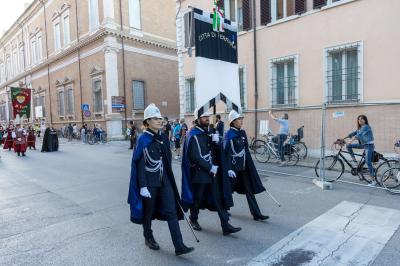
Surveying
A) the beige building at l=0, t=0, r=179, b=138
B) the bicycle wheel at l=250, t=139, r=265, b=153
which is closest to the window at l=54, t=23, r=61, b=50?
the beige building at l=0, t=0, r=179, b=138

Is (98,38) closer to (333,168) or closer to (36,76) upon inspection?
(36,76)

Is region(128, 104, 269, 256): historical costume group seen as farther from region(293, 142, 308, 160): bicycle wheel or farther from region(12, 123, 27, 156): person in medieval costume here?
region(12, 123, 27, 156): person in medieval costume

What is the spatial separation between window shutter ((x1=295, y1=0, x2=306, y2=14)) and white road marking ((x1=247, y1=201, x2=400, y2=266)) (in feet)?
31.5

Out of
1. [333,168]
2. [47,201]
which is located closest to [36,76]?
[47,201]

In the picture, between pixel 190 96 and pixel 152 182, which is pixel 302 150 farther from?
pixel 152 182

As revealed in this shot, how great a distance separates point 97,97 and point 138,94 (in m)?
3.47

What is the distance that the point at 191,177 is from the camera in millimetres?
4656

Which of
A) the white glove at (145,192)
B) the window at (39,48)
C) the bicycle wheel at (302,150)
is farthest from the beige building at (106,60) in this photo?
the white glove at (145,192)

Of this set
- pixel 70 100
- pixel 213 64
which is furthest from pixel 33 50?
pixel 213 64

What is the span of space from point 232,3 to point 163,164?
1377cm

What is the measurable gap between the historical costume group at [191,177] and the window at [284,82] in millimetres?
8584

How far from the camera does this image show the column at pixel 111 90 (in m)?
24.2

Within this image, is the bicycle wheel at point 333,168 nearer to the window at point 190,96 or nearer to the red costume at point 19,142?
the window at point 190,96

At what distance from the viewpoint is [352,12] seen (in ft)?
36.4
